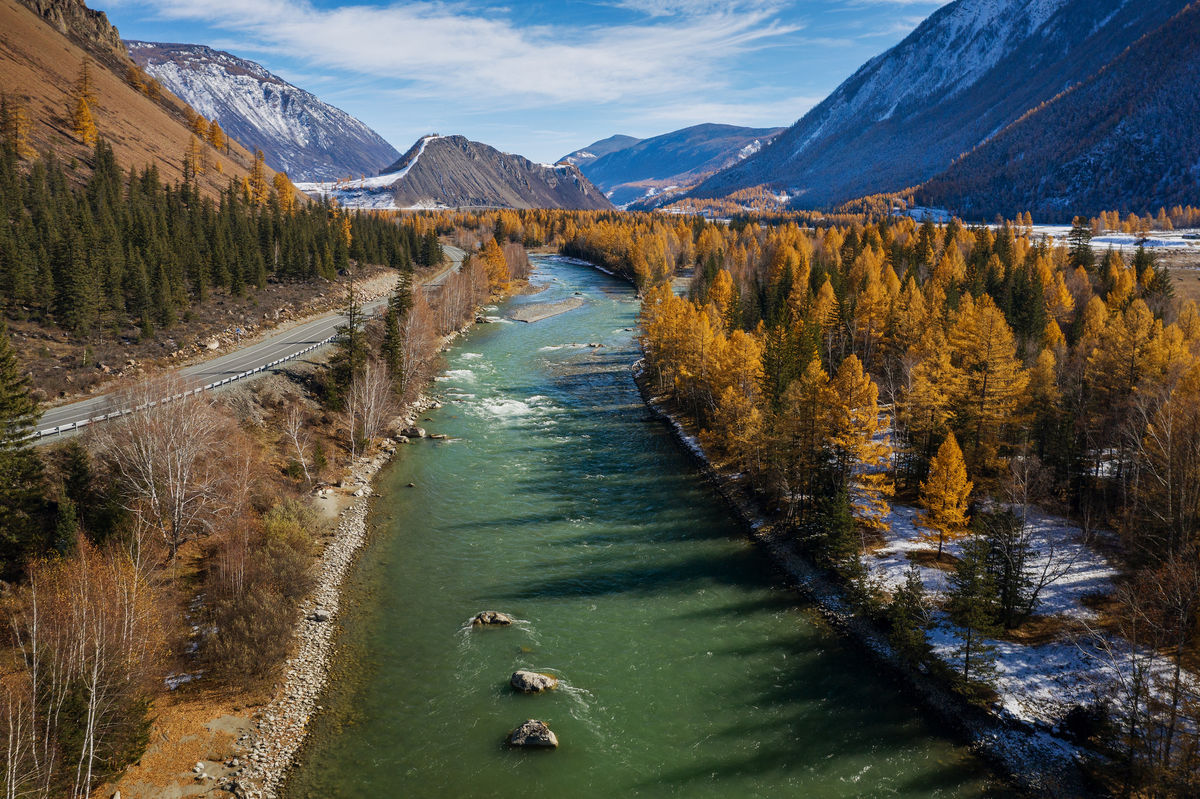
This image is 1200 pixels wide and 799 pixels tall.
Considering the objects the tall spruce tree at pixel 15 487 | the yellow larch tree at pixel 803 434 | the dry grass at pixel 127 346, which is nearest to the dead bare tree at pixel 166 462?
the tall spruce tree at pixel 15 487

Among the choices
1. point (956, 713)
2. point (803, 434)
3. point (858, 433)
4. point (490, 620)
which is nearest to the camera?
point (956, 713)

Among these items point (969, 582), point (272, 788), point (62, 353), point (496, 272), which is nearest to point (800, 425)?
point (969, 582)

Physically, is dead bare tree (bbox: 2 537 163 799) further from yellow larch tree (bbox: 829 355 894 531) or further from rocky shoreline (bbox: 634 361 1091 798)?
yellow larch tree (bbox: 829 355 894 531)

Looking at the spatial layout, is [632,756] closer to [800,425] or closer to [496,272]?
[800,425]

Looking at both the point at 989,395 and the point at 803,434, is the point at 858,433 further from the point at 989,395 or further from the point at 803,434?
the point at 989,395

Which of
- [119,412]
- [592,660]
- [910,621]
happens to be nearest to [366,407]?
[119,412]

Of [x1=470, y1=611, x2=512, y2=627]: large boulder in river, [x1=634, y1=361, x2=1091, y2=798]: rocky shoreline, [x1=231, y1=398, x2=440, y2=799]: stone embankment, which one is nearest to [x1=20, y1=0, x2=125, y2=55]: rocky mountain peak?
[x1=231, y1=398, x2=440, y2=799]: stone embankment
